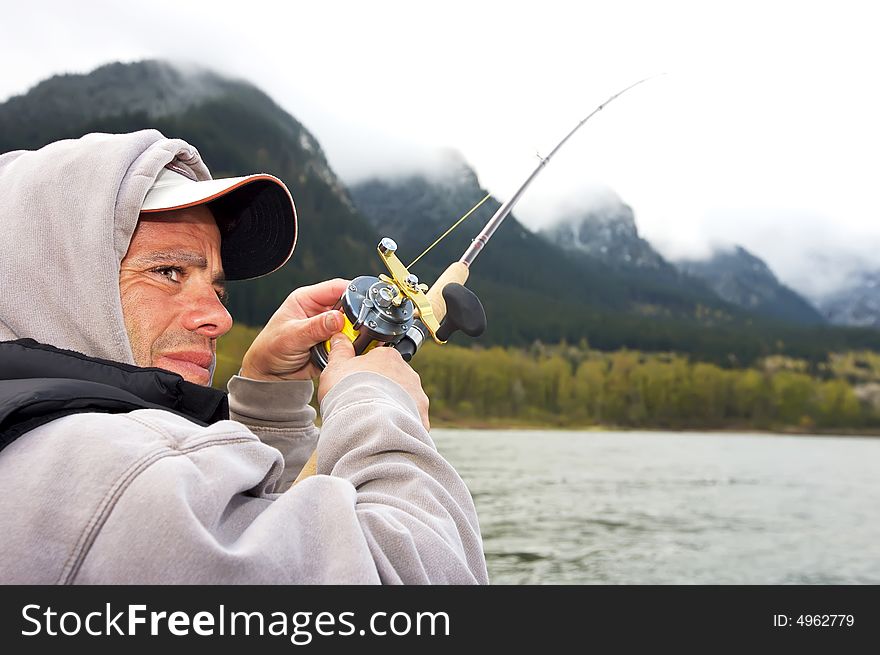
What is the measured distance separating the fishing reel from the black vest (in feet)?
1.61

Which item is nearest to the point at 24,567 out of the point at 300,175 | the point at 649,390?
the point at 649,390

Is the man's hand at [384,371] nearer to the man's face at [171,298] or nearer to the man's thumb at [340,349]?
the man's thumb at [340,349]

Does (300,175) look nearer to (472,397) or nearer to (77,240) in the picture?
(472,397)

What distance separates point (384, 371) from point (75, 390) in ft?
1.79

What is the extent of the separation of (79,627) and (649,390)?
106m

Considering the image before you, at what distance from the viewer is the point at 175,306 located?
5.28 feet

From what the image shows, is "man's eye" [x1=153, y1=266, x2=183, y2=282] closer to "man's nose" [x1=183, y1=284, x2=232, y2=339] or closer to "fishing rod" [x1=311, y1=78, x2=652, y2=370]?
"man's nose" [x1=183, y1=284, x2=232, y2=339]

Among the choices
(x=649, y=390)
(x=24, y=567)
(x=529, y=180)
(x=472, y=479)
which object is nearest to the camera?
(x=24, y=567)

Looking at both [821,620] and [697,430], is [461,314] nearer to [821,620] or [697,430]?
[821,620]

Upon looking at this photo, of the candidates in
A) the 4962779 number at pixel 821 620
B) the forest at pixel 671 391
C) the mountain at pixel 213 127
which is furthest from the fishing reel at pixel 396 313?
the mountain at pixel 213 127

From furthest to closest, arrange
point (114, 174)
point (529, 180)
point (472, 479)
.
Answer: point (472, 479), point (529, 180), point (114, 174)

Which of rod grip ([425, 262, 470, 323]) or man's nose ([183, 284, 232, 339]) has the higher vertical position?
rod grip ([425, 262, 470, 323])

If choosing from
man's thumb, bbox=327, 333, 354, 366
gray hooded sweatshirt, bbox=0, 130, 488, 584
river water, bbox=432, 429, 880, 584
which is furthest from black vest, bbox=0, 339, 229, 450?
river water, bbox=432, 429, 880, 584

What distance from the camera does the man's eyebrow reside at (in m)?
1.58
